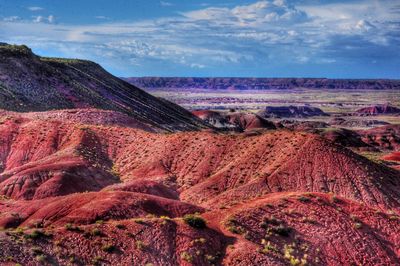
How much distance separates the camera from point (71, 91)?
94938 millimetres

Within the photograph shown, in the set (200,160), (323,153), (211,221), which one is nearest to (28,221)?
(211,221)

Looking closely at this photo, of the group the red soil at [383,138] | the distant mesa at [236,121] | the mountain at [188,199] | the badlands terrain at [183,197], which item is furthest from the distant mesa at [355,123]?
the mountain at [188,199]

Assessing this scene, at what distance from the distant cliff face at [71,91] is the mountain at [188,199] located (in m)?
26.0

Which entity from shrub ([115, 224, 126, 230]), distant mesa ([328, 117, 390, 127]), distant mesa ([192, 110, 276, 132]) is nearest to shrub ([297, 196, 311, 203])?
shrub ([115, 224, 126, 230])

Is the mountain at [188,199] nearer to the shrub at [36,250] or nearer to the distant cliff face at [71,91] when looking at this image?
the shrub at [36,250]

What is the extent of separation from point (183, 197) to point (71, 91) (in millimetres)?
58164

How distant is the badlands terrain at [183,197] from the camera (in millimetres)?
24047

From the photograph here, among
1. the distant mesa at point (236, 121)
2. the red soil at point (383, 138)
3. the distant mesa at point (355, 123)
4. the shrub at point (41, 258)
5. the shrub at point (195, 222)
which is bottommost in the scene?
the distant mesa at point (355, 123)

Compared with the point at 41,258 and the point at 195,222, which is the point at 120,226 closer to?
the point at 195,222

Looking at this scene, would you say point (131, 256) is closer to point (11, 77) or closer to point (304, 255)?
point (304, 255)

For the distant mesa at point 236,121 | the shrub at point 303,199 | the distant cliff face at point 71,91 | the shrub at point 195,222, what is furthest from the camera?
the distant mesa at point 236,121

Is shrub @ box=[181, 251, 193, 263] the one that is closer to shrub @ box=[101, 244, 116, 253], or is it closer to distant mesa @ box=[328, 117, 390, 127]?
shrub @ box=[101, 244, 116, 253]

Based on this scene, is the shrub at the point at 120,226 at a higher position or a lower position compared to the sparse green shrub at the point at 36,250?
higher

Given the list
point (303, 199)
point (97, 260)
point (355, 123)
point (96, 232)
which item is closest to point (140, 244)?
point (96, 232)
